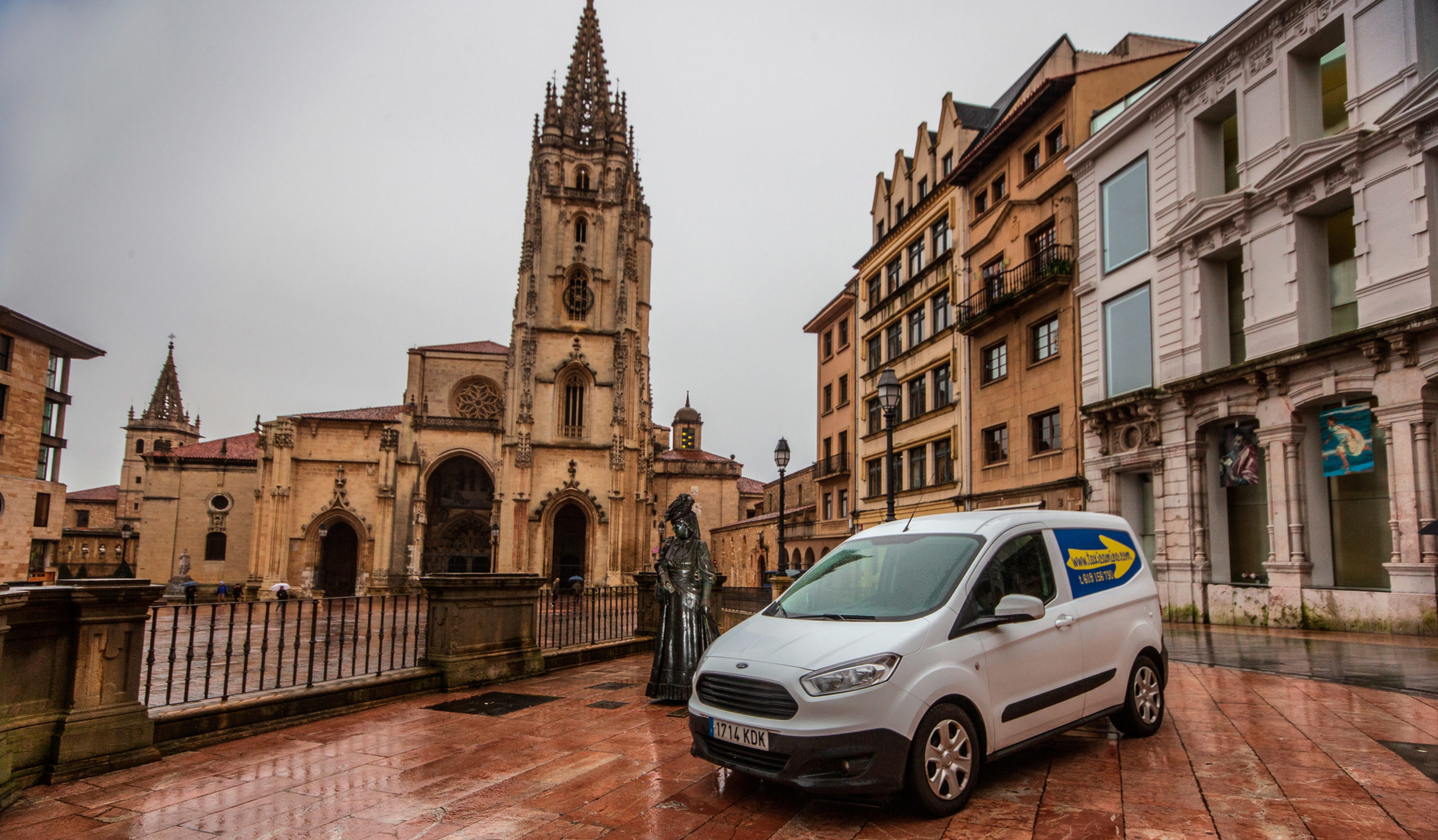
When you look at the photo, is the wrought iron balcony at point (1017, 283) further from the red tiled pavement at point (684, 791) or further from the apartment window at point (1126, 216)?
the red tiled pavement at point (684, 791)

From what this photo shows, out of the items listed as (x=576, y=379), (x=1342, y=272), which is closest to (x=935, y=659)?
(x=1342, y=272)

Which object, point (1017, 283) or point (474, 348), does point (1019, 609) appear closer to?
point (1017, 283)

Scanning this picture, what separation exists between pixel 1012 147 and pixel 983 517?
2176 centimetres

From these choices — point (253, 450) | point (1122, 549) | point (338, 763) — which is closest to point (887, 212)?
point (1122, 549)

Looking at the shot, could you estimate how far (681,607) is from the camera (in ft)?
27.2

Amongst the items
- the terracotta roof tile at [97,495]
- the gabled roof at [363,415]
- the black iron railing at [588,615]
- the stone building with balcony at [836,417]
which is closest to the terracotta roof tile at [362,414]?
the gabled roof at [363,415]

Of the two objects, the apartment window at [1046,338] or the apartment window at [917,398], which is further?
the apartment window at [917,398]

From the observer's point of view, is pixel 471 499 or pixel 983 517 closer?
pixel 983 517

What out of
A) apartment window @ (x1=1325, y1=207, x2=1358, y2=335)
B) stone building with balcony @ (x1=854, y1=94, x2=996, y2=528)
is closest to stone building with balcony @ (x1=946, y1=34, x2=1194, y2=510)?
stone building with balcony @ (x1=854, y1=94, x2=996, y2=528)

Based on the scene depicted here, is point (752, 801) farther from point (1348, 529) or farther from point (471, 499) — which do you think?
point (471, 499)

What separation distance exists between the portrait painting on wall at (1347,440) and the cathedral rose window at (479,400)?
47566mm

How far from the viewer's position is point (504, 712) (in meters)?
7.71

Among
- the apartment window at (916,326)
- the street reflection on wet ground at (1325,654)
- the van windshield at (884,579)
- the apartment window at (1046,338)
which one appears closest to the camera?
the van windshield at (884,579)

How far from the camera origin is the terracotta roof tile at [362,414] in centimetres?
4656
